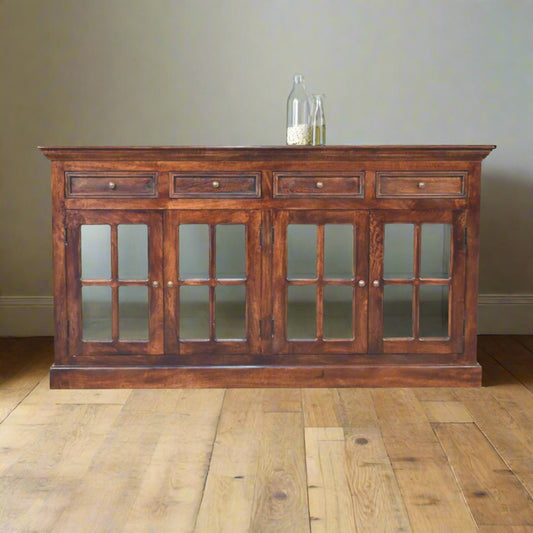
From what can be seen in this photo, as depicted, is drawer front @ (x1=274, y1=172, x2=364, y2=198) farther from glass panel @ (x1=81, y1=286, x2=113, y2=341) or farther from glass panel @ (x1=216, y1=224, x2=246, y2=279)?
glass panel @ (x1=81, y1=286, x2=113, y2=341)

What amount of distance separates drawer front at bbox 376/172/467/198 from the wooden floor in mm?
662

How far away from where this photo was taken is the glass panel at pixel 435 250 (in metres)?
2.42

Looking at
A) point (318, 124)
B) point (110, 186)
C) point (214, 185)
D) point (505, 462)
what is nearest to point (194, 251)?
point (214, 185)

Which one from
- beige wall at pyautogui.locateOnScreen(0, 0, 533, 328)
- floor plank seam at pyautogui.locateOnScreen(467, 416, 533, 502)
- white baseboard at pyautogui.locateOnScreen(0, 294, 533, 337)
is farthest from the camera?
white baseboard at pyautogui.locateOnScreen(0, 294, 533, 337)

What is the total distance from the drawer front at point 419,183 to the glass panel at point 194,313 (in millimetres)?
687

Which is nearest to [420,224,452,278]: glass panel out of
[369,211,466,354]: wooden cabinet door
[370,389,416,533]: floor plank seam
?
[369,211,466,354]: wooden cabinet door

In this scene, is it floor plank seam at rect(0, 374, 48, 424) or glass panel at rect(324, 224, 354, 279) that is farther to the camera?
glass panel at rect(324, 224, 354, 279)

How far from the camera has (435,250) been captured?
2.43 meters

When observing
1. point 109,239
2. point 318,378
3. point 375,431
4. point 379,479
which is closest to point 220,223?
point 109,239

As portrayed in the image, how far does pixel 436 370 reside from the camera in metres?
2.46

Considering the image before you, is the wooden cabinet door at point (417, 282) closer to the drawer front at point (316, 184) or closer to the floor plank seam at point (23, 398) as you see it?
the drawer front at point (316, 184)

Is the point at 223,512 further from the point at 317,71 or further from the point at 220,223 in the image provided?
the point at 317,71

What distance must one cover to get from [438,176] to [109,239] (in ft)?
3.70

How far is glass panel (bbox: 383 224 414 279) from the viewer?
2.42 m
